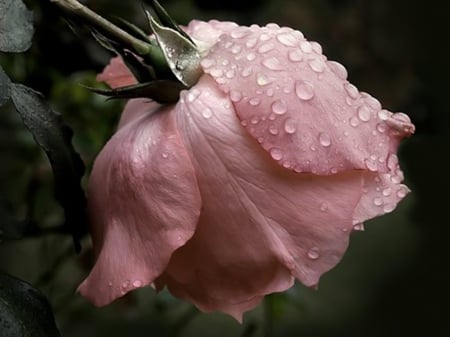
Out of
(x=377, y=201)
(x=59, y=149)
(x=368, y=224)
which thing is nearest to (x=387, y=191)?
(x=377, y=201)

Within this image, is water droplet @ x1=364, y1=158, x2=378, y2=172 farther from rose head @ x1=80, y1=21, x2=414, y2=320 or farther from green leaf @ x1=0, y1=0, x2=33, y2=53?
green leaf @ x1=0, y1=0, x2=33, y2=53

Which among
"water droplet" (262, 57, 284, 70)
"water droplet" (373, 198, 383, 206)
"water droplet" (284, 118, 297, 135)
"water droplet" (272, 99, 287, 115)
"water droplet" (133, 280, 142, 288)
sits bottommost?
"water droplet" (133, 280, 142, 288)

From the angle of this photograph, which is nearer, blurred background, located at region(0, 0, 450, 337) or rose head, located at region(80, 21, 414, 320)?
rose head, located at region(80, 21, 414, 320)

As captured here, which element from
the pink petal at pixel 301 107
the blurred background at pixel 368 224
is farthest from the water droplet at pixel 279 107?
the blurred background at pixel 368 224

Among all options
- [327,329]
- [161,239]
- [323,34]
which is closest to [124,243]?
[161,239]

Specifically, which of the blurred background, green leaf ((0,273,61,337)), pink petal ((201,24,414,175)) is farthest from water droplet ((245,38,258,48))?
the blurred background

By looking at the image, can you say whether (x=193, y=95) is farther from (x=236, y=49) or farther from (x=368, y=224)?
(x=368, y=224)
